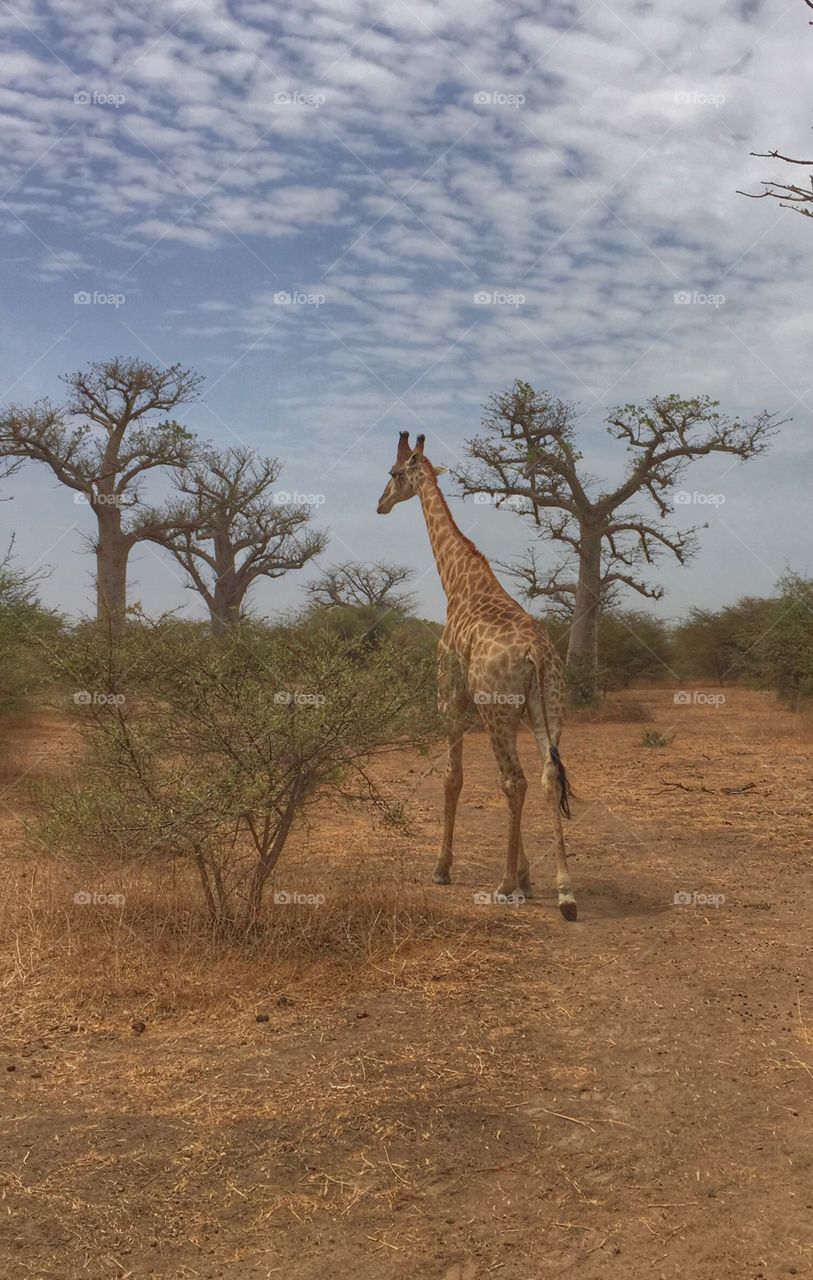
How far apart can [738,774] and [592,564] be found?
9.27 m

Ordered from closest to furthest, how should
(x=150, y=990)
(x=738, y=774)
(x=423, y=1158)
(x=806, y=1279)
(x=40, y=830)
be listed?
1. (x=806, y=1279)
2. (x=423, y=1158)
3. (x=150, y=990)
4. (x=40, y=830)
5. (x=738, y=774)

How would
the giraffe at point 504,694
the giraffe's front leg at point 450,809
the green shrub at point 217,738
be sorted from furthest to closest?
the giraffe's front leg at point 450,809 → the giraffe at point 504,694 → the green shrub at point 217,738

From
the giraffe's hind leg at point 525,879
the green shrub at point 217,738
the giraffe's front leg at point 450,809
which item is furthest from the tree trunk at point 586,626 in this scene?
the green shrub at point 217,738

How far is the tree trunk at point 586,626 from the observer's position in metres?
21.2

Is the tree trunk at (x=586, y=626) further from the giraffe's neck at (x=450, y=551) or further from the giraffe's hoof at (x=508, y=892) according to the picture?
the giraffe's hoof at (x=508, y=892)

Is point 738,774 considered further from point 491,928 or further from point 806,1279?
point 806,1279

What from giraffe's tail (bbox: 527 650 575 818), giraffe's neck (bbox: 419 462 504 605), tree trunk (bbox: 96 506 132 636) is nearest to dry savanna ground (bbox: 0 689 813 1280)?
giraffe's tail (bbox: 527 650 575 818)

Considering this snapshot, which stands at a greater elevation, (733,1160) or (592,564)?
(592,564)

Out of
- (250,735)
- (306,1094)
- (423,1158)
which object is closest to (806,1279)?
(423,1158)

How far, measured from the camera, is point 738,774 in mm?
12617

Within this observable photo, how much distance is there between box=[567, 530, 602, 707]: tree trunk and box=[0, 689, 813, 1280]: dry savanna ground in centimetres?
1352

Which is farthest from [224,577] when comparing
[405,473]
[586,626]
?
[405,473]

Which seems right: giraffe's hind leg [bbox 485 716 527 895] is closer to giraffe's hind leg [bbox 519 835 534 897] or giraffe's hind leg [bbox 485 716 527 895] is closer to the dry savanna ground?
giraffe's hind leg [bbox 519 835 534 897]

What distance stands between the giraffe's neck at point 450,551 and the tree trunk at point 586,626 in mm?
12762
